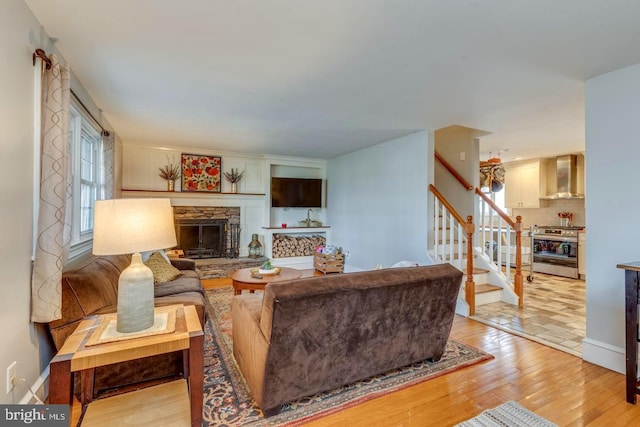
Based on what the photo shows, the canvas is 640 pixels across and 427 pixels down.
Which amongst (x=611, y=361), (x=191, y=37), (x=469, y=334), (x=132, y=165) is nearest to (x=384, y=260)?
(x=469, y=334)

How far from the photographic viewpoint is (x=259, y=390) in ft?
5.72

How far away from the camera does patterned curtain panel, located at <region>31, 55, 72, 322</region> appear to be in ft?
5.63

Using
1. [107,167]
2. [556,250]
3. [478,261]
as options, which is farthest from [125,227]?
[556,250]

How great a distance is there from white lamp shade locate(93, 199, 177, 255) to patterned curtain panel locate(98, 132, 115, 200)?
2653mm

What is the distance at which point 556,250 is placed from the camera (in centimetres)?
577

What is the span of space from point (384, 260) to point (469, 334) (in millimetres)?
2080

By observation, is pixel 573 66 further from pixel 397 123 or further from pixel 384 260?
pixel 384 260

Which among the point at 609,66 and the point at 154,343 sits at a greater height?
the point at 609,66

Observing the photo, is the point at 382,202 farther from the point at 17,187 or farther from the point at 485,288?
the point at 17,187

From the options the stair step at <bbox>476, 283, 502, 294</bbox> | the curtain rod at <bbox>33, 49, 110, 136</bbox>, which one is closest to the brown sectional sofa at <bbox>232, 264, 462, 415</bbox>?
the curtain rod at <bbox>33, 49, 110, 136</bbox>

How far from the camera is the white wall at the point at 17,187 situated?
149 centimetres

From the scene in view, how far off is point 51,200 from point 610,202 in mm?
3945

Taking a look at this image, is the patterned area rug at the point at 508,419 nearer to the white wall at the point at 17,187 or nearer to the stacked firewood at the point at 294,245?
the white wall at the point at 17,187

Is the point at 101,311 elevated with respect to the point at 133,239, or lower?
lower
